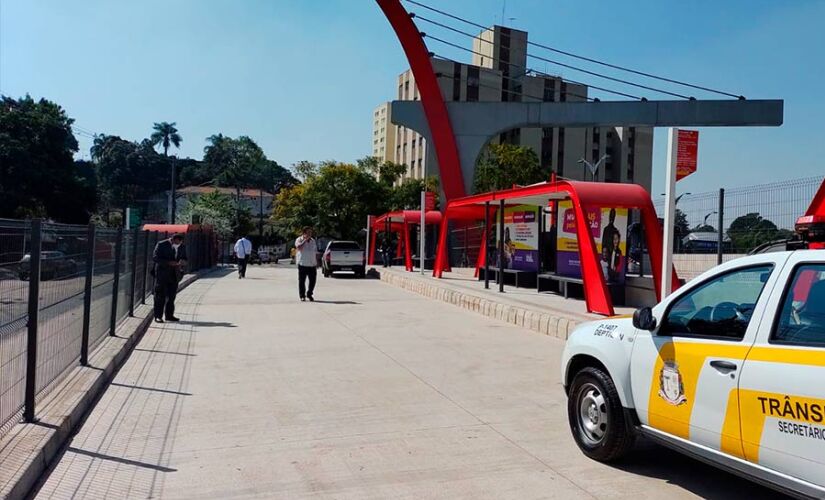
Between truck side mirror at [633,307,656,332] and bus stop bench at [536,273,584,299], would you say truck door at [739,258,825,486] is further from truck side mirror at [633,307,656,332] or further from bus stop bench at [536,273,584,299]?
bus stop bench at [536,273,584,299]

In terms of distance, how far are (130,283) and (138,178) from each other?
9864 centimetres

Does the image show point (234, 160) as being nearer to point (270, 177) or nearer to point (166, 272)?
point (270, 177)

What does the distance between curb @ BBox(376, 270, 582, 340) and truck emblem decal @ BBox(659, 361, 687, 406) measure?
664 cm

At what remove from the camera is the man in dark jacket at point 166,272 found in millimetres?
12734

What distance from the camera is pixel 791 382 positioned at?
11.8 feet

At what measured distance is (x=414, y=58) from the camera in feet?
90.0

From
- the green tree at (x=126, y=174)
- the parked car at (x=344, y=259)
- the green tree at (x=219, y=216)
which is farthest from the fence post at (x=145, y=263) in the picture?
the green tree at (x=126, y=174)

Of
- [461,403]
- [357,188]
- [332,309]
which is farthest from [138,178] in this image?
[461,403]

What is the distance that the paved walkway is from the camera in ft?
15.6

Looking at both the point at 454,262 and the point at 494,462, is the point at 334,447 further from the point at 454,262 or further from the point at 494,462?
the point at 454,262

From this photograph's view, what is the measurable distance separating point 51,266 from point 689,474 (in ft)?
18.1

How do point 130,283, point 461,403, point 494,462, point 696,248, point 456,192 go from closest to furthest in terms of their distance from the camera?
point 494,462
point 461,403
point 130,283
point 696,248
point 456,192

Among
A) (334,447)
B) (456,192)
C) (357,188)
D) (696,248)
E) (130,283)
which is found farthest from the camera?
(357,188)

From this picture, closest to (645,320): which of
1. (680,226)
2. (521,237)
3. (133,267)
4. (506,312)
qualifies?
(506,312)
